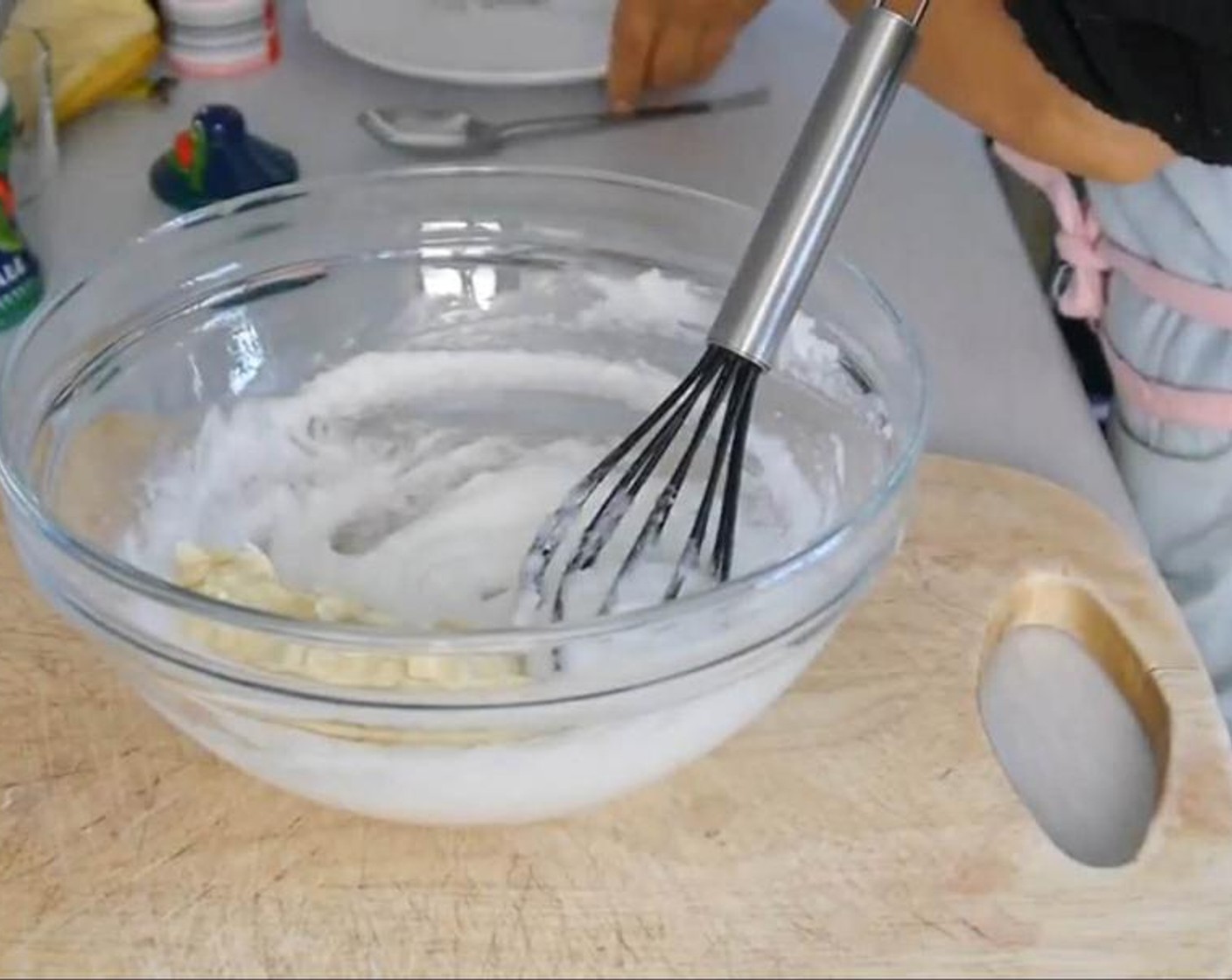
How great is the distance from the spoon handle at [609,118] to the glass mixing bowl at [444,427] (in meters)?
0.22

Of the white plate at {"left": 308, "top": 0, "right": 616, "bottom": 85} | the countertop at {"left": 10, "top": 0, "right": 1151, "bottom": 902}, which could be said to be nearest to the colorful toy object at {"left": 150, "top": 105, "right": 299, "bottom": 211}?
the countertop at {"left": 10, "top": 0, "right": 1151, "bottom": 902}

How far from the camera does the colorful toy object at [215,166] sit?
A: 2.73 ft

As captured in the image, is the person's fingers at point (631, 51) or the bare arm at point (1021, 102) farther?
the person's fingers at point (631, 51)

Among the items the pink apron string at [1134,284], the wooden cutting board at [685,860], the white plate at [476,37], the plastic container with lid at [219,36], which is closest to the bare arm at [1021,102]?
the pink apron string at [1134,284]

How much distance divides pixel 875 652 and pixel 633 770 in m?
0.12

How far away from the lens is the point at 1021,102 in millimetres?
674

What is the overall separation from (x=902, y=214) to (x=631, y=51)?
0.52 ft

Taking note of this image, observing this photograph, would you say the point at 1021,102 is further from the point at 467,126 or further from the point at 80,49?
the point at 80,49

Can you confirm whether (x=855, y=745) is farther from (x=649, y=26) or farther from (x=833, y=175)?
(x=649, y=26)

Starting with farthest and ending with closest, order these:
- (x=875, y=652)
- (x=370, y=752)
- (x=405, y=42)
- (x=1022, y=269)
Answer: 1. (x=405, y=42)
2. (x=1022, y=269)
3. (x=875, y=652)
4. (x=370, y=752)

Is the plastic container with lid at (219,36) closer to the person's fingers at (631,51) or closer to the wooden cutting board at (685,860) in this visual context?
the person's fingers at (631,51)

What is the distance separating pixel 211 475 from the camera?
636 mm

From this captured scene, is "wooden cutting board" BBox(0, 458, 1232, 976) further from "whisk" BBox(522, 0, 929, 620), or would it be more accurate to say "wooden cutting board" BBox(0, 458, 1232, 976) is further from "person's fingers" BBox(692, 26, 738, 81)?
"person's fingers" BBox(692, 26, 738, 81)

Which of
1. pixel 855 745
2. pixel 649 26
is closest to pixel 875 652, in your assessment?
pixel 855 745
